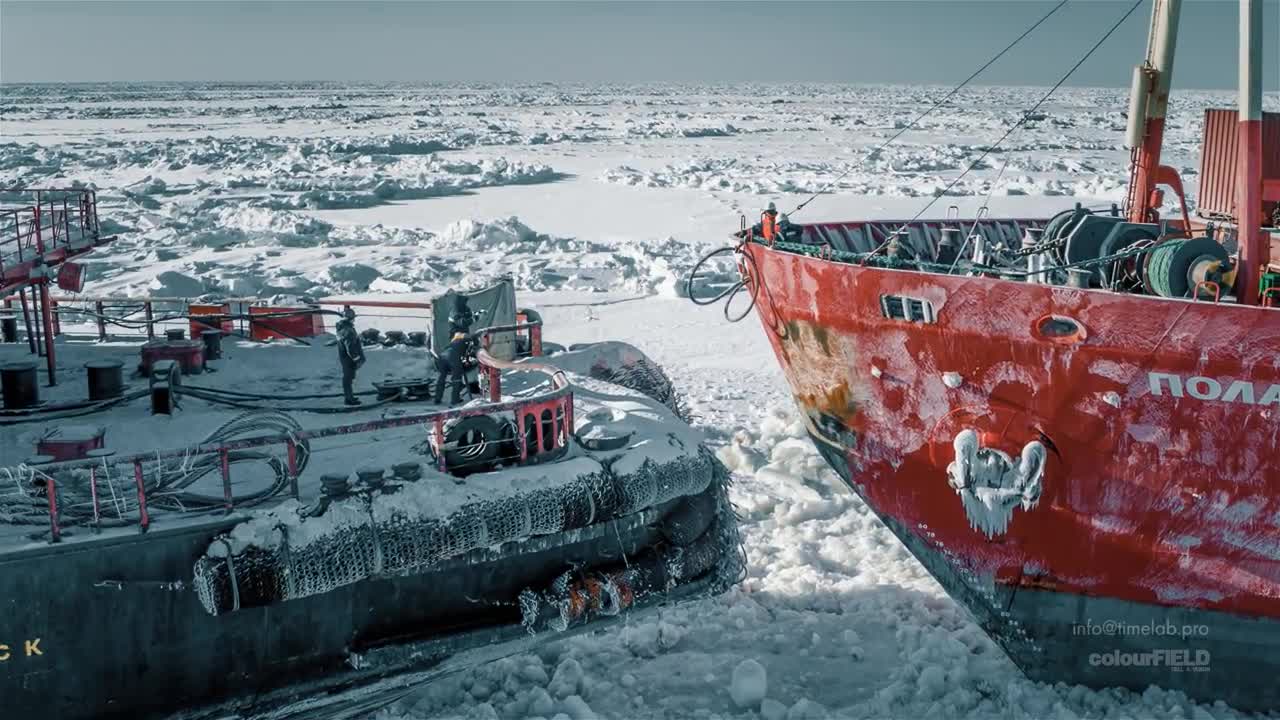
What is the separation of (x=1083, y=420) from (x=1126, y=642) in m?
1.72

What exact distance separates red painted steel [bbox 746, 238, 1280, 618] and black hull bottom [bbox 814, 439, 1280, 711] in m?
0.11

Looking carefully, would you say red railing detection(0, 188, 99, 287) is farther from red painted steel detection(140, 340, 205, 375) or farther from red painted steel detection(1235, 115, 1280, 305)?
red painted steel detection(1235, 115, 1280, 305)

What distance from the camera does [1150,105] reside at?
30.8 ft

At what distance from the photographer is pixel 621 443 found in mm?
7410

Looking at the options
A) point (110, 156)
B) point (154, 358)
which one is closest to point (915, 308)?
point (154, 358)

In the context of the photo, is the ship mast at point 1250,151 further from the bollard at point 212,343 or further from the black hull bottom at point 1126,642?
the bollard at point 212,343

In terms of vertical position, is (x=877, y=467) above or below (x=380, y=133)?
below

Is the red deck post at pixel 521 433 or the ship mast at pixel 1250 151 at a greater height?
the ship mast at pixel 1250 151

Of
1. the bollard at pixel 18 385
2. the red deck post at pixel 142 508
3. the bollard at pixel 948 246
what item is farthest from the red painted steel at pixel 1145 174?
the bollard at pixel 18 385

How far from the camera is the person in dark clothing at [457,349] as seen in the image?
325 inches

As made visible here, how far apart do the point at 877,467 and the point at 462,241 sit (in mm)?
14350

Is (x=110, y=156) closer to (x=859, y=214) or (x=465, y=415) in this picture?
(x=859, y=214)

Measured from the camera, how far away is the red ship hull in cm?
669

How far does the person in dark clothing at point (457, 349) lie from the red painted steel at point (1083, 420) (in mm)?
2620
